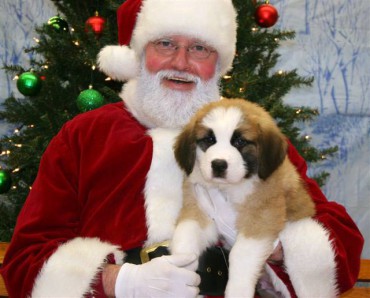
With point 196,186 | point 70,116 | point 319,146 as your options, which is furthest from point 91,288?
point 319,146

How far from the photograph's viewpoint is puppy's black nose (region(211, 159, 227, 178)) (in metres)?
1.80

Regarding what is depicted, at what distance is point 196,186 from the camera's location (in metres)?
2.10

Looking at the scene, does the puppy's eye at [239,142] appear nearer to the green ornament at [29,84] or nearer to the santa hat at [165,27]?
the santa hat at [165,27]

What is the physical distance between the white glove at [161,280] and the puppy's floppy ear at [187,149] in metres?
0.38

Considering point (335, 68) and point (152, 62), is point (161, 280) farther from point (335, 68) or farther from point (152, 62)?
point (335, 68)

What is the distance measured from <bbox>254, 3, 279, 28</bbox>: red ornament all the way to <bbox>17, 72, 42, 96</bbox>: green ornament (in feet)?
5.06

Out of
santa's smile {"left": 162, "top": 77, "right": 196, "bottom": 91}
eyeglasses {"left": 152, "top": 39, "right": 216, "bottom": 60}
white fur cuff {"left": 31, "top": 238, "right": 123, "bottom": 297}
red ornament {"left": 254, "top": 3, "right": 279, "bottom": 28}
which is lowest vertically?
white fur cuff {"left": 31, "top": 238, "right": 123, "bottom": 297}

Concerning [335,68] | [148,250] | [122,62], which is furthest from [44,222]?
[335,68]

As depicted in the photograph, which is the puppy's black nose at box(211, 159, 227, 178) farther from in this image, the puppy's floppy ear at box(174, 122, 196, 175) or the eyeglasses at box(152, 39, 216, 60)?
the eyeglasses at box(152, 39, 216, 60)

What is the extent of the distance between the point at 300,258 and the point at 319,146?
9.88ft

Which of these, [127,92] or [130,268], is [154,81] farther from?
[130,268]

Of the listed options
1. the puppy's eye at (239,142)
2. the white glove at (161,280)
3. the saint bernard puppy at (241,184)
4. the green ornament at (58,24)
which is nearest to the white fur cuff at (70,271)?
the white glove at (161,280)

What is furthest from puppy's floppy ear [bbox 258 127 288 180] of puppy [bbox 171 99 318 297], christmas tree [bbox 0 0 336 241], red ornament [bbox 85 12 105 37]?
red ornament [bbox 85 12 105 37]

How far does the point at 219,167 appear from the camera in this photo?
71.1 inches
